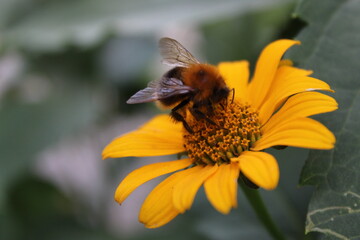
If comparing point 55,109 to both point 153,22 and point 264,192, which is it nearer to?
point 153,22

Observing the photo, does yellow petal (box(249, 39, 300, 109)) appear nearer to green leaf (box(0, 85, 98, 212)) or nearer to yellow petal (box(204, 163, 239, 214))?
yellow petal (box(204, 163, 239, 214))

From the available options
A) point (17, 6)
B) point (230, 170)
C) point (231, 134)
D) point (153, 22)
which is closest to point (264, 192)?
point (231, 134)

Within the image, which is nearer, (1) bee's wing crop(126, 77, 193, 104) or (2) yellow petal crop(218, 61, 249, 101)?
(1) bee's wing crop(126, 77, 193, 104)

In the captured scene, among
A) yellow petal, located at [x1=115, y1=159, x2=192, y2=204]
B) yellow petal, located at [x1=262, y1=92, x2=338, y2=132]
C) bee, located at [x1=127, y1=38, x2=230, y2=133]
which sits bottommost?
yellow petal, located at [x1=262, y1=92, x2=338, y2=132]

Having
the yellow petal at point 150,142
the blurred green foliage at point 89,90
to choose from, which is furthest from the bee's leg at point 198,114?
the blurred green foliage at point 89,90

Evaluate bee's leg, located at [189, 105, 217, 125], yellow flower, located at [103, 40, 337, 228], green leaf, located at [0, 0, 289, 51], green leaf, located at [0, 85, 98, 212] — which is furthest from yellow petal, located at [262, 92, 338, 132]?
green leaf, located at [0, 85, 98, 212]

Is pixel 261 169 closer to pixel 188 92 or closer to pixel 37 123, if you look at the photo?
pixel 188 92
